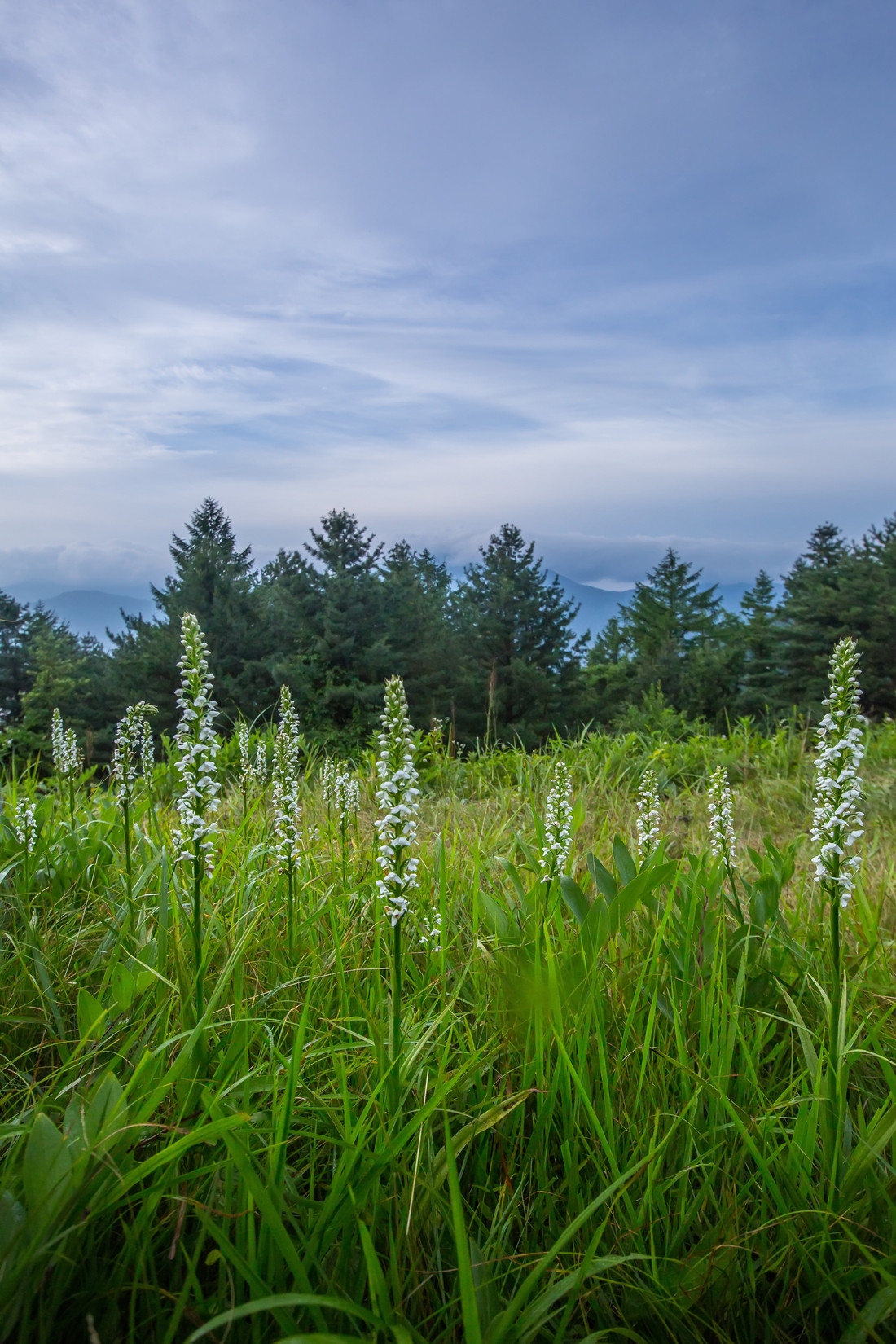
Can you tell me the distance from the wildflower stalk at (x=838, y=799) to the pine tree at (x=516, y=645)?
5103 cm

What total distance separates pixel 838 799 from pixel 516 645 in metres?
61.0

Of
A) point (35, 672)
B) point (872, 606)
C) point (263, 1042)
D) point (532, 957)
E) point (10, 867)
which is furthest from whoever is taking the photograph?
point (35, 672)

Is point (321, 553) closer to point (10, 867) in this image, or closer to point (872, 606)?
point (872, 606)

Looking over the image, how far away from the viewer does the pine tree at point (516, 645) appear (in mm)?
57656

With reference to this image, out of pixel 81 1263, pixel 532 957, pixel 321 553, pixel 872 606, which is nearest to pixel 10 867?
pixel 81 1263

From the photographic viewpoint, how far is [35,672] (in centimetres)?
6084

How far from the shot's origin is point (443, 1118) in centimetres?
244

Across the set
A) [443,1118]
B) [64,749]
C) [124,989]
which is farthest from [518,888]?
[64,749]

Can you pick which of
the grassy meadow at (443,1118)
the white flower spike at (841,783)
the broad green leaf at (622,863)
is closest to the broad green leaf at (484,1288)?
the grassy meadow at (443,1118)

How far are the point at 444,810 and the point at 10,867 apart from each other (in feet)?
13.1

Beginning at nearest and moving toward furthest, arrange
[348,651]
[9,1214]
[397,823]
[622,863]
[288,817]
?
[9,1214] < [397,823] < [288,817] < [622,863] < [348,651]

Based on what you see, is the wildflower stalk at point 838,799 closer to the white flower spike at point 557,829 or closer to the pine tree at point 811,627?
the white flower spike at point 557,829

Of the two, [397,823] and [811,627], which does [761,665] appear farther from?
[397,823]

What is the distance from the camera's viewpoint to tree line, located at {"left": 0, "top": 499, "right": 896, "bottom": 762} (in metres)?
44.7
